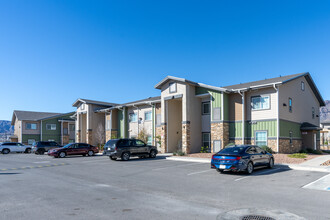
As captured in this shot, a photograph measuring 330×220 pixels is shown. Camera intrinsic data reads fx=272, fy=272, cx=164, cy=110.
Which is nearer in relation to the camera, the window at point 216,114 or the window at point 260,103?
the window at point 260,103

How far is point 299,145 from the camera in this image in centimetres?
2605

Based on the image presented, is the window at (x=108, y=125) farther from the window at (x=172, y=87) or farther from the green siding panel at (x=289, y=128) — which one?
the green siding panel at (x=289, y=128)

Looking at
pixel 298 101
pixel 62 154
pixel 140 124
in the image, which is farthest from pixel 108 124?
pixel 298 101

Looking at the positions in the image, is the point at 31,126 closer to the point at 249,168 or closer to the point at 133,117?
the point at 133,117

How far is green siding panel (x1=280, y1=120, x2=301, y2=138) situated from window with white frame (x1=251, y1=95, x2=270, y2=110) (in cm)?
186

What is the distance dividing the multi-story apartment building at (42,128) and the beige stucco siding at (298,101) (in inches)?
1691

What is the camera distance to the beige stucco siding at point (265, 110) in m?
22.7

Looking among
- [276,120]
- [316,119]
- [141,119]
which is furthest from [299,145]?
[141,119]

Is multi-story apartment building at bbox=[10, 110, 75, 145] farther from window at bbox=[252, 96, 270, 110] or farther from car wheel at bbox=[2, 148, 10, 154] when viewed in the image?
window at bbox=[252, 96, 270, 110]

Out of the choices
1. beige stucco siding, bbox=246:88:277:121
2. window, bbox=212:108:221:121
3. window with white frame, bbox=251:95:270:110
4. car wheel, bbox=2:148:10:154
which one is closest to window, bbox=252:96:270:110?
window with white frame, bbox=251:95:270:110

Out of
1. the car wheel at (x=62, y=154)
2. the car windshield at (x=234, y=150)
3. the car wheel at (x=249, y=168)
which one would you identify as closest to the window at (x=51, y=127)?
the car wheel at (x=62, y=154)

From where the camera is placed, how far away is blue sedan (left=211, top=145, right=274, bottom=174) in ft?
41.6

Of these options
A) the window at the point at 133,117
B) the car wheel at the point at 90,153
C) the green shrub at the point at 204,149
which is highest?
the window at the point at 133,117

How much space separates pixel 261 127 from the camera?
2345 centimetres
